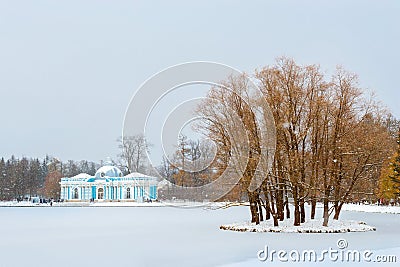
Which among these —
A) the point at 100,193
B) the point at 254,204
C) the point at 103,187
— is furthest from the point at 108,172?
the point at 254,204

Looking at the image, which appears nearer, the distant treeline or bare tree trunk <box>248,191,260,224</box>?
bare tree trunk <box>248,191,260,224</box>

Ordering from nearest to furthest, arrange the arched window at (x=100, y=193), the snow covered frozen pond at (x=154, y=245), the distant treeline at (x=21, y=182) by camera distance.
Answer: the snow covered frozen pond at (x=154, y=245) → the arched window at (x=100, y=193) → the distant treeline at (x=21, y=182)

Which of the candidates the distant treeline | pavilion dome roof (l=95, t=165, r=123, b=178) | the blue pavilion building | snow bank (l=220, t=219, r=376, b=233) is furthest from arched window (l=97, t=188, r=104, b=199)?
snow bank (l=220, t=219, r=376, b=233)

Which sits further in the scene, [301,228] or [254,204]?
[254,204]

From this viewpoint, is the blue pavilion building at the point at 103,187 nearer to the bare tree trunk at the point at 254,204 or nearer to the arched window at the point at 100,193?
the arched window at the point at 100,193

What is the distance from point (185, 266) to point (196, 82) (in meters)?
11.6

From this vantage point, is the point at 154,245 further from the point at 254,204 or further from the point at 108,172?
the point at 108,172

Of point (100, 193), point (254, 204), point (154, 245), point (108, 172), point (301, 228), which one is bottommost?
point (154, 245)

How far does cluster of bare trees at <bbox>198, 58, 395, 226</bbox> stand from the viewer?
28.4 metres

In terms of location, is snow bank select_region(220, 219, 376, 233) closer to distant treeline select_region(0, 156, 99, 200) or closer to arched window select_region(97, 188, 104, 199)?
arched window select_region(97, 188, 104, 199)

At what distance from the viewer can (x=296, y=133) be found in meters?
29.4

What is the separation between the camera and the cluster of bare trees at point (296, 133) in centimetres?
2844

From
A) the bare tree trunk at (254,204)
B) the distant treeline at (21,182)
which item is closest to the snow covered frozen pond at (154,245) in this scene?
the bare tree trunk at (254,204)

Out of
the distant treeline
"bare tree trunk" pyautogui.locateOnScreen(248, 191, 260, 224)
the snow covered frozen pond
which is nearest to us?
the snow covered frozen pond
